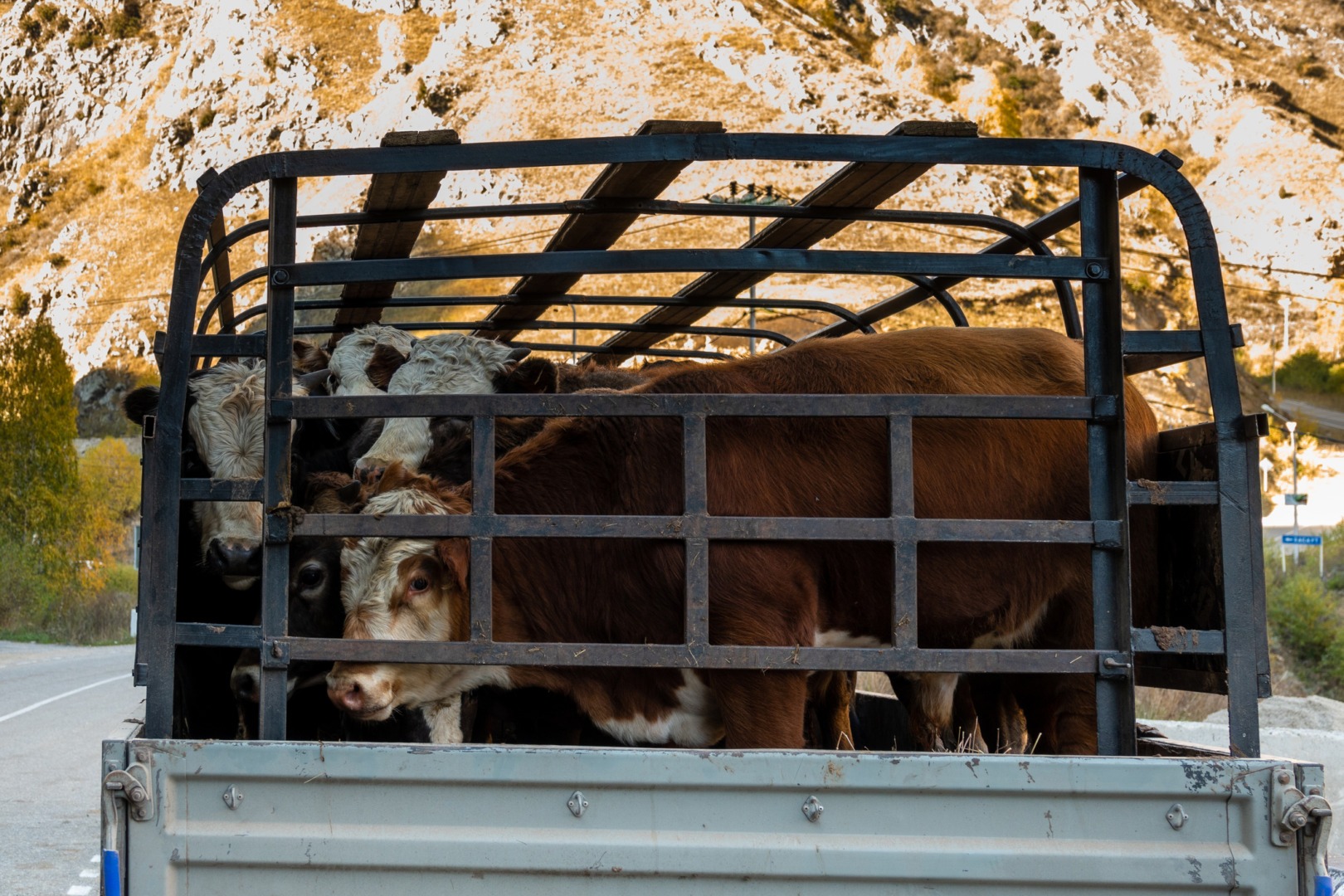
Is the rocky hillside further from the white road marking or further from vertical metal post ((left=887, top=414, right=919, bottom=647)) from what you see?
vertical metal post ((left=887, top=414, right=919, bottom=647))

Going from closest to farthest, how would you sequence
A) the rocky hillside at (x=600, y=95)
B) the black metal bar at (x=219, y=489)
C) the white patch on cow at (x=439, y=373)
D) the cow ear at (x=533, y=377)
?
the black metal bar at (x=219, y=489) → the cow ear at (x=533, y=377) → the white patch on cow at (x=439, y=373) → the rocky hillside at (x=600, y=95)

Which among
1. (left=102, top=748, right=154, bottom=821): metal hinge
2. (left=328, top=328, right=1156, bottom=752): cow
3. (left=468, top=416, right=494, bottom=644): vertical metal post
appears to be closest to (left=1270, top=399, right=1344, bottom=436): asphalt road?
(left=328, top=328, right=1156, bottom=752): cow

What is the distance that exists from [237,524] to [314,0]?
130953 mm

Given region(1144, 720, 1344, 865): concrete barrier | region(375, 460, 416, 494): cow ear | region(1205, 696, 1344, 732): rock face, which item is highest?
region(375, 460, 416, 494): cow ear

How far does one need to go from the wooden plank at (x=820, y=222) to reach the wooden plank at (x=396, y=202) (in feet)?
3.82

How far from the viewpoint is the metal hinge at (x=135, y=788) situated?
10.0ft

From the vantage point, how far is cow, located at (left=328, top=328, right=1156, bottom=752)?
406 centimetres

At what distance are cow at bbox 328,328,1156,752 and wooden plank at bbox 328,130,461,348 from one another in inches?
35.1

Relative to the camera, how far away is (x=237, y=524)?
485 centimetres

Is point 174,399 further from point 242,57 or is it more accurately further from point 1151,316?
point 242,57

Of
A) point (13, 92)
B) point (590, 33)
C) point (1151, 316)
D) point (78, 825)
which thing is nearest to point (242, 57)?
point (13, 92)

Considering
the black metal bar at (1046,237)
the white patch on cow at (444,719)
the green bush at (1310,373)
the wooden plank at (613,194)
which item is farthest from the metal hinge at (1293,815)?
the green bush at (1310,373)

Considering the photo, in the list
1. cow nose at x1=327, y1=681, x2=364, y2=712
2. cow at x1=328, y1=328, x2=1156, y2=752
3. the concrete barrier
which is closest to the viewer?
cow nose at x1=327, y1=681, x2=364, y2=712

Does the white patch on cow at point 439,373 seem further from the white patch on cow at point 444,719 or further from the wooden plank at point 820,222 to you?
the white patch on cow at point 444,719
